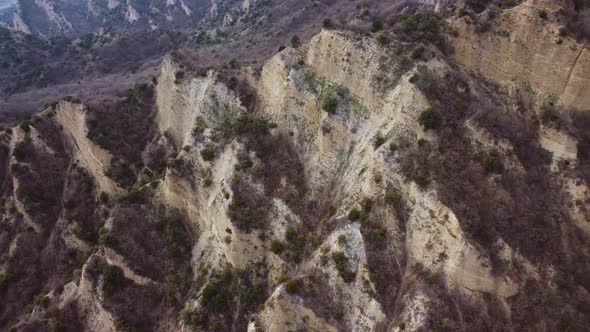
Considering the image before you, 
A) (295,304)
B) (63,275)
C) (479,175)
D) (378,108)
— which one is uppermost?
(378,108)

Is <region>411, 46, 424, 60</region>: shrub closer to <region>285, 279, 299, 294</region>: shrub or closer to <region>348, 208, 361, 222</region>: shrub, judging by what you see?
<region>348, 208, 361, 222</region>: shrub

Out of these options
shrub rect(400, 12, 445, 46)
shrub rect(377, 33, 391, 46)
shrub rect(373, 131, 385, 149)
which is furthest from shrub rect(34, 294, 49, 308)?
shrub rect(400, 12, 445, 46)

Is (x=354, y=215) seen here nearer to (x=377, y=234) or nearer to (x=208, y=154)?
(x=377, y=234)

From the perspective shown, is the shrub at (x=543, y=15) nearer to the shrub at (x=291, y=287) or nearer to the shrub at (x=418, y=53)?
the shrub at (x=418, y=53)

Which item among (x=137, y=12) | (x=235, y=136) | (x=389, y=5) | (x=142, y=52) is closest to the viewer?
(x=235, y=136)

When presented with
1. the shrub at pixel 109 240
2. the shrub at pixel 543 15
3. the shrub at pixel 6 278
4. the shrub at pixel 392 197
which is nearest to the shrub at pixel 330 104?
the shrub at pixel 392 197

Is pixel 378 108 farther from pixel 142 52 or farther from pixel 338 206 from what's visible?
pixel 142 52

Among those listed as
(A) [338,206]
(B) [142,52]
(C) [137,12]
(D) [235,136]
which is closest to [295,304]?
(A) [338,206]
